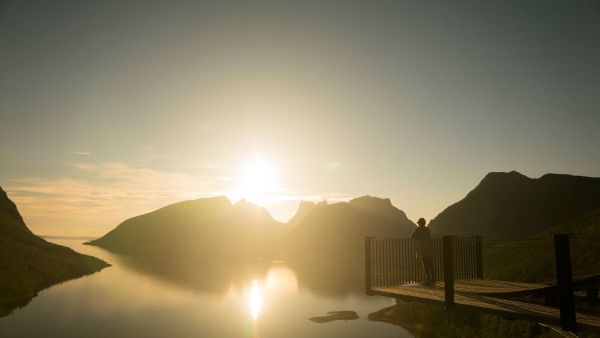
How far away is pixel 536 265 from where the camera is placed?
40.9 metres

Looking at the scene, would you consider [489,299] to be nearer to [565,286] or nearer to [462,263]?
[565,286]

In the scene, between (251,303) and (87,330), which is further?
(251,303)

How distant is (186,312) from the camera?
67688 millimetres

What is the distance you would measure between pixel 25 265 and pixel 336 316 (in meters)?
67.9

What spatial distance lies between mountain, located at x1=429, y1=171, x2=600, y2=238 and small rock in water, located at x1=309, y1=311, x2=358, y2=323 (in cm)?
9303

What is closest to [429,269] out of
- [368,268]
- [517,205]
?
[368,268]

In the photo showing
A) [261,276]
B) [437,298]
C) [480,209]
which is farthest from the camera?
[480,209]

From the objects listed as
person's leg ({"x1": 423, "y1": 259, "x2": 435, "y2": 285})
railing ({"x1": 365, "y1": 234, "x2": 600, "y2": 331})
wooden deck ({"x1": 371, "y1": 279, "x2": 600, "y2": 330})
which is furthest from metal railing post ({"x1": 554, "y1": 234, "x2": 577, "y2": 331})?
person's leg ({"x1": 423, "y1": 259, "x2": 435, "y2": 285})

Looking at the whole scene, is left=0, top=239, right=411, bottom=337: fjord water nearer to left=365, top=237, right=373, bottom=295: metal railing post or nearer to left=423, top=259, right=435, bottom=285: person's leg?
left=423, top=259, right=435, bottom=285: person's leg

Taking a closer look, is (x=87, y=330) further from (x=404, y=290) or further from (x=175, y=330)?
(x=404, y=290)

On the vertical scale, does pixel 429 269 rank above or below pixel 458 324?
above

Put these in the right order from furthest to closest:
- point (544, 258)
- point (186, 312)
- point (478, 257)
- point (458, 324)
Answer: point (186, 312) < point (544, 258) < point (458, 324) < point (478, 257)

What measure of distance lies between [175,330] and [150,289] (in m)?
46.7

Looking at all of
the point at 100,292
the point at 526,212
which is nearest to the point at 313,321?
the point at 100,292
